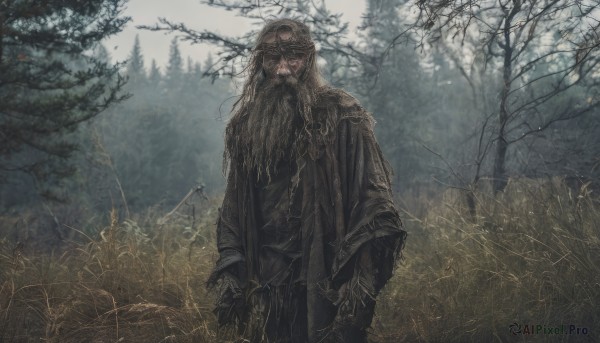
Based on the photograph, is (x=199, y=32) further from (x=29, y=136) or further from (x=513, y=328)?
(x=513, y=328)

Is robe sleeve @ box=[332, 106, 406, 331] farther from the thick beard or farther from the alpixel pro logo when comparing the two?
the alpixel pro logo

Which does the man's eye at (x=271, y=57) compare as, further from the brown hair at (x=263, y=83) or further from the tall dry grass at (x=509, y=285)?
the tall dry grass at (x=509, y=285)

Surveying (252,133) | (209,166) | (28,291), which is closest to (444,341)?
(252,133)

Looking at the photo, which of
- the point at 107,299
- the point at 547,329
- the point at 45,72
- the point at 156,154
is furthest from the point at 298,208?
the point at 156,154

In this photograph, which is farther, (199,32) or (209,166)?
(209,166)

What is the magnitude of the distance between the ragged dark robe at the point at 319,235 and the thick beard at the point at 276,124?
70 millimetres

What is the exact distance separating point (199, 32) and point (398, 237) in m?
6.59

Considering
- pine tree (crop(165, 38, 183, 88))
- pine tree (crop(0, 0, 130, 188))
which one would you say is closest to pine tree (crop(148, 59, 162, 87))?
pine tree (crop(165, 38, 183, 88))

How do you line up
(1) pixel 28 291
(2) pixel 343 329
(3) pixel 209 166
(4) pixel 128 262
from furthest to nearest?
(3) pixel 209 166
(4) pixel 128 262
(1) pixel 28 291
(2) pixel 343 329

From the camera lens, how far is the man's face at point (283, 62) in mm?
2604

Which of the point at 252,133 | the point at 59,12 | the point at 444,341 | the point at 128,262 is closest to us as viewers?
the point at 252,133

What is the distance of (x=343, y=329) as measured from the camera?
217 centimetres

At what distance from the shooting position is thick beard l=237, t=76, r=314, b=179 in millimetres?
2541

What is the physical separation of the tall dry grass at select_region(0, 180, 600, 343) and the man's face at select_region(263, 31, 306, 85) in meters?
1.55
